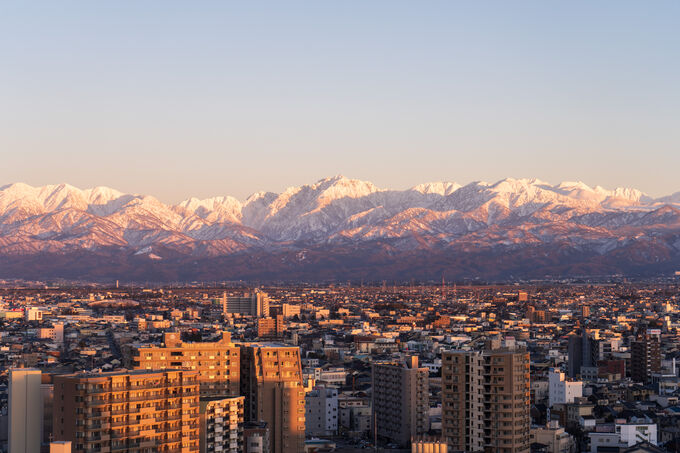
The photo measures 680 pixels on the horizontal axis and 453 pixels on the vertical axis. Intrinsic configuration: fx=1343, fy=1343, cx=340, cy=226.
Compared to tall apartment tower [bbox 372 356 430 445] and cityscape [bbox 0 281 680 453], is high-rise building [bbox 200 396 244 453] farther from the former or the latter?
tall apartment tower [bbox 372 356 430 445]

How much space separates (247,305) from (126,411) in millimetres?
138429

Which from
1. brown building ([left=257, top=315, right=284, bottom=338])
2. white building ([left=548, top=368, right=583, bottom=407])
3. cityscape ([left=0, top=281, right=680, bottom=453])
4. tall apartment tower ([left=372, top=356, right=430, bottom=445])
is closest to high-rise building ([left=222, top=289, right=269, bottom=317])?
cityscape ([left=0, top=281, right=680, bottom=453])

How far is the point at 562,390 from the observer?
8062cm

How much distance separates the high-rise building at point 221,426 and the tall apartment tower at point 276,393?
5.17 metres

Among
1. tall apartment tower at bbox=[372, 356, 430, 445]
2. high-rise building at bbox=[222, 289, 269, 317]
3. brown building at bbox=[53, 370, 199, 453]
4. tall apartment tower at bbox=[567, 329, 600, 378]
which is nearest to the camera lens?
brown building at bbox=[53, 370, 199, 453]

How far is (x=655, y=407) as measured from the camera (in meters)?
75.8

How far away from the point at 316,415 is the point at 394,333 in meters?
66.4

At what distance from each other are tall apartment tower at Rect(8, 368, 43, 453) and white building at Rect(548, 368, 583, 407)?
43.0 metres

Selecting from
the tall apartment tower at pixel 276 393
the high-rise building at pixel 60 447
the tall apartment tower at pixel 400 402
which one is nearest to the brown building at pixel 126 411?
the high-rise building at pixel 60 447

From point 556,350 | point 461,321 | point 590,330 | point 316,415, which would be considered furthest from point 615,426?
point 461,321

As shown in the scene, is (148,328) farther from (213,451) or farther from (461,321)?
(213,451)

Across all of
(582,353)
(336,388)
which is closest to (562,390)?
(336,388)

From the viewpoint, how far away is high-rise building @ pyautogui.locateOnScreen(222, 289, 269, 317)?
176 m

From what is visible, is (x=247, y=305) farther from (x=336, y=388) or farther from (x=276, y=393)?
(x=276, y=393)
